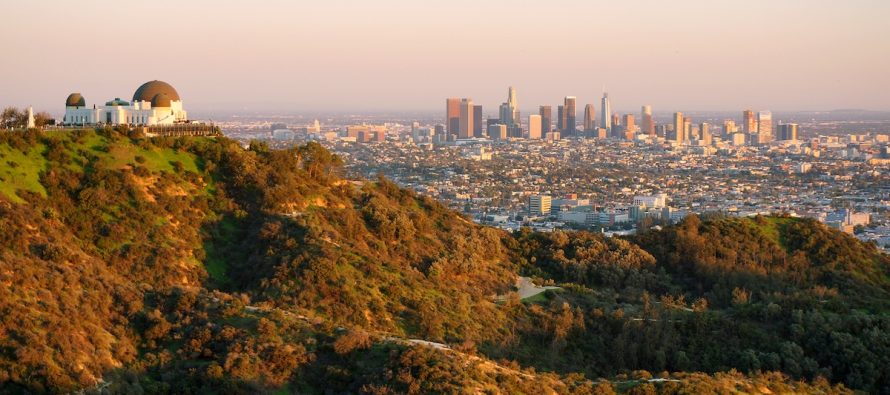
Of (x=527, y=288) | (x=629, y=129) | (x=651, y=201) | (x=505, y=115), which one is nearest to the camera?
(x=527, y=288)

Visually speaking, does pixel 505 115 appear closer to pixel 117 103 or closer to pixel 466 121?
pixel 466 121

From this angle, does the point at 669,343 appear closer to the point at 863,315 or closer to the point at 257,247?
the point at 863,315

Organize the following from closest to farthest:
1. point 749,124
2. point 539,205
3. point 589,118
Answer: point 539,205 < point 749,124 < point 589,118

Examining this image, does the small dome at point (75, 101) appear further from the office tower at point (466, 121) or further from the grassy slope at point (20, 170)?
the office tower at point (466, 121)

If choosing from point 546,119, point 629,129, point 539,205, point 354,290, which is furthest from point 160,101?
point 629,129

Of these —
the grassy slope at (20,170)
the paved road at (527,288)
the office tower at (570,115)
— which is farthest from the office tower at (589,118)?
the grassy slope at (20,170)

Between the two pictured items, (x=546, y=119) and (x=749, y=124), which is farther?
(x=749, y=124)

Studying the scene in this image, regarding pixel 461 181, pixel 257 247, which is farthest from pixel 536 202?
pixel 257 247
